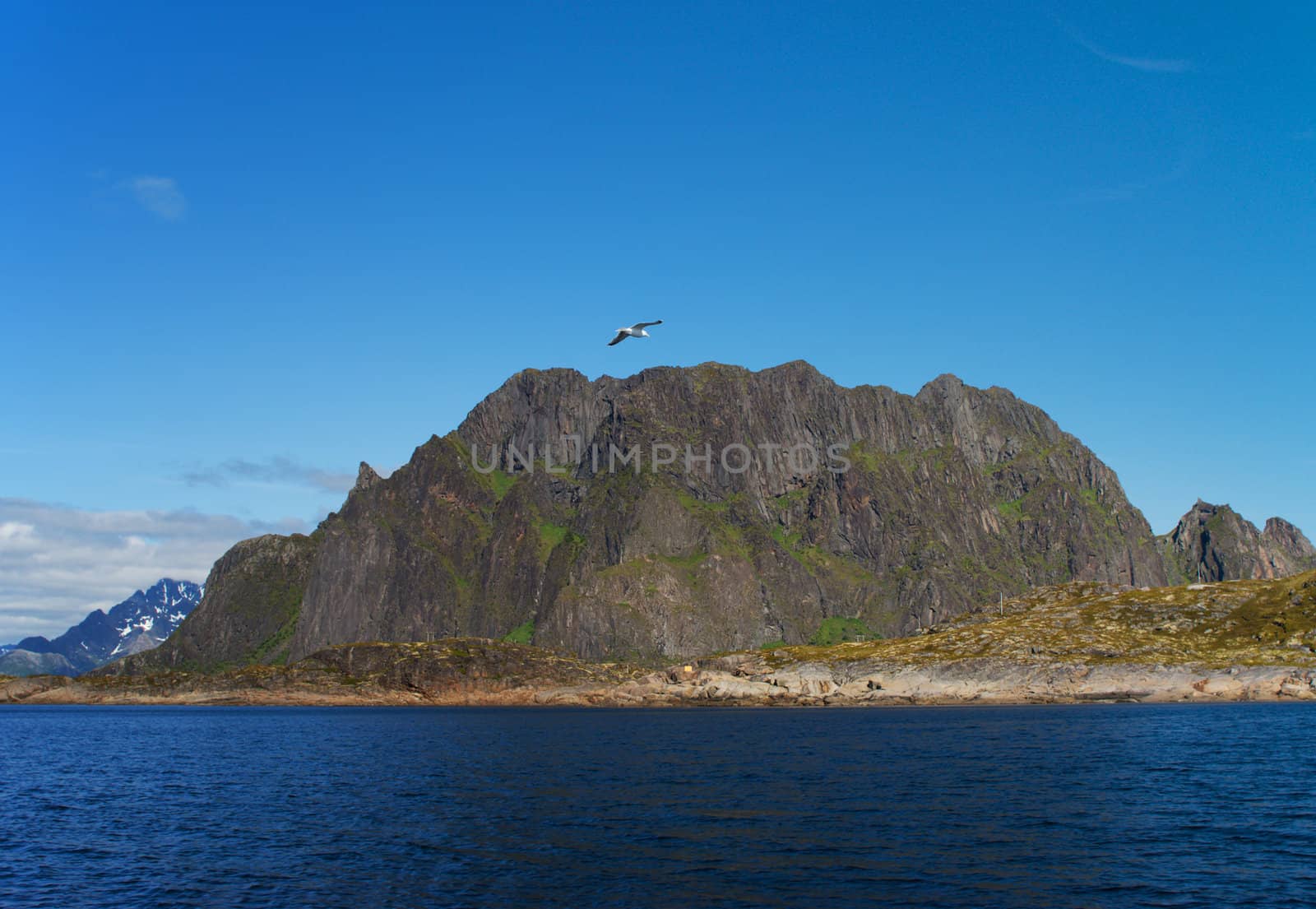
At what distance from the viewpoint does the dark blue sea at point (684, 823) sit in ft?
134

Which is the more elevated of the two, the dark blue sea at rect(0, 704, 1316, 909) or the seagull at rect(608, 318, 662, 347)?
the seagull at rect(608, 318, 662, 347)

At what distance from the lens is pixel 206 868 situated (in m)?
46.4

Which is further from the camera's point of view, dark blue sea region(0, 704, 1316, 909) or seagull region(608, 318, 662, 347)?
seagull region(608, 318, 662, 347)

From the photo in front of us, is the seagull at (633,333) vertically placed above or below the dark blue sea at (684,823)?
above

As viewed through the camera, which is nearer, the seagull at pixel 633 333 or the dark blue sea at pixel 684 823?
the dark blue sea at pixel 684 823

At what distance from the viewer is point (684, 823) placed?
182ft

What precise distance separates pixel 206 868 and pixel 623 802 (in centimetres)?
2543

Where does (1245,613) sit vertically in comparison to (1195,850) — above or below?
above

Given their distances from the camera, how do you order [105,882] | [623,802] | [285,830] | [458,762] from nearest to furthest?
[105,882]
[285,830]
[623,802]
[458,762]

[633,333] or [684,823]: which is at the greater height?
[633,333]

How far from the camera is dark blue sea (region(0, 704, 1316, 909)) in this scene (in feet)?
134

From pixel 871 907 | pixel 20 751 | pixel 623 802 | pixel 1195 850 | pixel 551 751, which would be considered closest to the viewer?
pixel 871 907

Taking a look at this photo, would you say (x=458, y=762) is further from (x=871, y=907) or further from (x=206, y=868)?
(x=871, y=907)

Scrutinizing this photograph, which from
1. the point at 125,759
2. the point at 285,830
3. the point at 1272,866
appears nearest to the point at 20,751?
the point at 125,759
